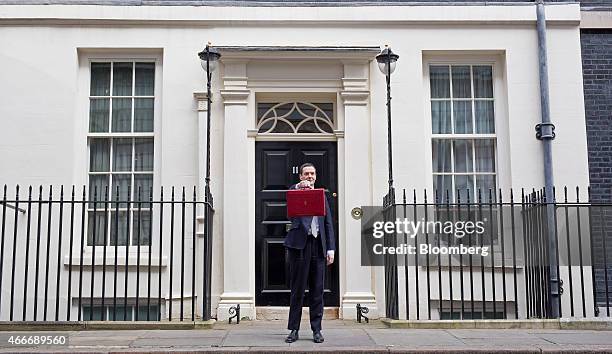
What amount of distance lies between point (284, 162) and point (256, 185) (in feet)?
1.62

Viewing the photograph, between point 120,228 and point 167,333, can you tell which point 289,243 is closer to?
point 167,333

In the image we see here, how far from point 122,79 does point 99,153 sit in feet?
3.52

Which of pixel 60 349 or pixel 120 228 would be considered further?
pixel 120 228

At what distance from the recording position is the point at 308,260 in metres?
7.26

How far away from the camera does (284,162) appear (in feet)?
32.9

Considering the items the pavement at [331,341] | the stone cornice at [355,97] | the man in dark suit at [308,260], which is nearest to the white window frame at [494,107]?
the stone cornice at [355,97]

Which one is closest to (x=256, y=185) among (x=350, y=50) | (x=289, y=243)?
(x=350, y=50)

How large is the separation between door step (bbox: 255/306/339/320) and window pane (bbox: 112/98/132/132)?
306 cm

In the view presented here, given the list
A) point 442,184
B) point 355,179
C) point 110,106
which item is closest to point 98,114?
point 110,106

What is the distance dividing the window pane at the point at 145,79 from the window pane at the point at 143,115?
11 centimetres

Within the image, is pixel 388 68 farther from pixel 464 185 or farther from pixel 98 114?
pixel 98 114

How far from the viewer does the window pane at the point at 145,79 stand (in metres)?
10.2

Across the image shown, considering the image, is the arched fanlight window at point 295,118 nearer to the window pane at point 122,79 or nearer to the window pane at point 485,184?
the window pane at point 122,79

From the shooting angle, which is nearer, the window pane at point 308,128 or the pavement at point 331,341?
the pavement at point 331,341
